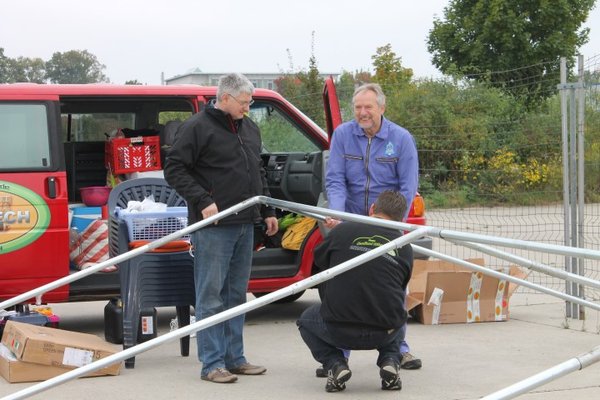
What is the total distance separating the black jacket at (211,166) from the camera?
661 cm

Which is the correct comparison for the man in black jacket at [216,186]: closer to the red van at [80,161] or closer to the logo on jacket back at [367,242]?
the logo on jacket back at [367,242]

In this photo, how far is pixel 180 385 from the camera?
666 centimetres

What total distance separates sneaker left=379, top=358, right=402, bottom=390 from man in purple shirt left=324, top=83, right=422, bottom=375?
3.33ft

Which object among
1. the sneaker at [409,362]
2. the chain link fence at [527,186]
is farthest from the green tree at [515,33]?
the sneaker at [409,362]

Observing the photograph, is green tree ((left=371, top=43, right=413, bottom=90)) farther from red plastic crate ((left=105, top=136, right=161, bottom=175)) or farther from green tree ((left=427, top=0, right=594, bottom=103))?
red plastic crate ((left=105, top=136, right=161, bottom=175))

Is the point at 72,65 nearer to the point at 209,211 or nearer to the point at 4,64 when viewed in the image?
the point at 4,64

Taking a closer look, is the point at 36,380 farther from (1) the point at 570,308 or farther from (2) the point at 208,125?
(1) the point at 570,308

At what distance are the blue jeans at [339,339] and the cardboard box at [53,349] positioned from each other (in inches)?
55.3

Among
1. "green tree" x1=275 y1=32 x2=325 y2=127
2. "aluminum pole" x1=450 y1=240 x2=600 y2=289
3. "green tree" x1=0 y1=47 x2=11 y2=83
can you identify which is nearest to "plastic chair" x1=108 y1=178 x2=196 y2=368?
"aluminum pole" x1=450 y1=240 x2=600 y2=289

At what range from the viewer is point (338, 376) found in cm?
622

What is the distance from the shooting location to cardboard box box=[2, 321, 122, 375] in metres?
6.74

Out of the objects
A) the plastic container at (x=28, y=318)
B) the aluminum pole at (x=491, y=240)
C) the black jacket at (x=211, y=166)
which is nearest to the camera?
the aluminum pole at (x=491, y=240)

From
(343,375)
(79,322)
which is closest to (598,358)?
(343,375)

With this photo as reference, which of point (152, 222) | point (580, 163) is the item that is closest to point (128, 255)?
point (152, 222)
